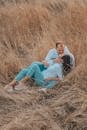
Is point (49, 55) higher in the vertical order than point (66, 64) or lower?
higher

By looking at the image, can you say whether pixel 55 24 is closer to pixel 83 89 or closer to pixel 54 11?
pixel 54 11

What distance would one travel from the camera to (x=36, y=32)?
344 inches

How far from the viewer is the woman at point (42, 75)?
22.4ft

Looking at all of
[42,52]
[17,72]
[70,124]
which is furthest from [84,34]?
[70,124]

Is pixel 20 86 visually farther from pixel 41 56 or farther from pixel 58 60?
pixel 41 56

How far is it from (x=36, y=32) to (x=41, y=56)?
3.83 feet

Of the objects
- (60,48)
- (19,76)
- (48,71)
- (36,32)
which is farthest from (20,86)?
(36,32)

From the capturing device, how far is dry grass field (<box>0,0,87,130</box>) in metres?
5.63

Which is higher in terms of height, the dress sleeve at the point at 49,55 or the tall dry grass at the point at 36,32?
the tall dry grass at the point at 36,32

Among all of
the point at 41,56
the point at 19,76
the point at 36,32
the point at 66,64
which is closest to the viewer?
the point at 19,76

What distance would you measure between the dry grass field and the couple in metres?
0.14

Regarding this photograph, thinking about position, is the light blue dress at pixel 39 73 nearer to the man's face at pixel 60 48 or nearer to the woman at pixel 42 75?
the woman at pixel 42 75

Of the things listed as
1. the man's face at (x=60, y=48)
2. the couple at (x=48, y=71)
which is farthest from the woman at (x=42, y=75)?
the man's face at (x=60, y=48)

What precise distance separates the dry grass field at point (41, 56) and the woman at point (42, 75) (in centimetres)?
15
